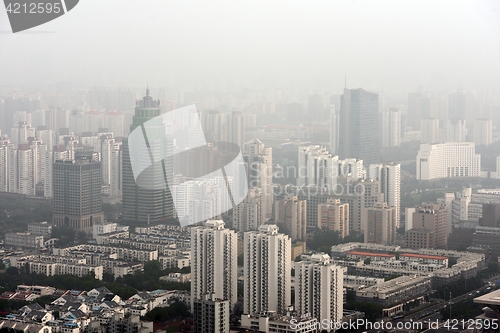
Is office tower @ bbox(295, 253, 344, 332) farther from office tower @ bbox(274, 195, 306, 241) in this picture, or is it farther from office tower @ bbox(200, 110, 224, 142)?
office tower @ bbox(200, 110, 224, 142)

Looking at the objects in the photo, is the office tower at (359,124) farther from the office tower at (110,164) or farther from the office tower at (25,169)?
the office tower at (25,169)

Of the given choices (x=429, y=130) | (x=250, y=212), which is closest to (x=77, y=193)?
(x=250, y=212)

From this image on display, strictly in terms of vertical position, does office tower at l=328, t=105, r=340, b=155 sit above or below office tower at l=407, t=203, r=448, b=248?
above

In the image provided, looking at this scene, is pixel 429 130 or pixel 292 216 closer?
pixel 292 216

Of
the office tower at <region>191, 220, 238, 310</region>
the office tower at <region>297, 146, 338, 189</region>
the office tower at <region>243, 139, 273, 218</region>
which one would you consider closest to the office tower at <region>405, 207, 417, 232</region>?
the office tower at <region>297, 146, 338, 189</region>

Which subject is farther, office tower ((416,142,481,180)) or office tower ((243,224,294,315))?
office tower ((416,142,481,180))

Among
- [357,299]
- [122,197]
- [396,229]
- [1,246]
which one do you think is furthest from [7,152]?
[357,299]

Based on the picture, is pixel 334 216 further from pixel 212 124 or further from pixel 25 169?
pixel 25 169
